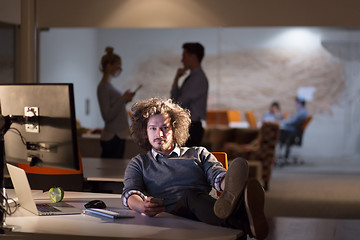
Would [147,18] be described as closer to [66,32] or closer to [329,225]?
[66,32]

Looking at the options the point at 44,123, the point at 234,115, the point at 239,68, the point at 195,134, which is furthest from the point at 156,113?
the point at 239,68

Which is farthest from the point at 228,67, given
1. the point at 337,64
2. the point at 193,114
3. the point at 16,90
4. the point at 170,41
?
the point at 16,90

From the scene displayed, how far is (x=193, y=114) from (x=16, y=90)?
11.8ft

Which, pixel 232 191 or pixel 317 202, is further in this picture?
pixel 317 202

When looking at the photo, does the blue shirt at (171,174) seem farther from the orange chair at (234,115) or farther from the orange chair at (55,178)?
the orange chair at (234,115)

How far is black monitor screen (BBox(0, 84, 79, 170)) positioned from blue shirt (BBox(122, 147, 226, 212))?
1.10ft

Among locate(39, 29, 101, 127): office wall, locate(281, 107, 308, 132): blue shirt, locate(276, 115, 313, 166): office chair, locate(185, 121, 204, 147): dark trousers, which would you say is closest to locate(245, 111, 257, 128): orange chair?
locate(281, 107, 308, 132): blue shirt

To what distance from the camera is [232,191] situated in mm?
2281

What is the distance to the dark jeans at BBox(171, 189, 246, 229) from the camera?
7.63 feet

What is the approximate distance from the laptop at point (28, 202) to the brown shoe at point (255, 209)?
0.75 m

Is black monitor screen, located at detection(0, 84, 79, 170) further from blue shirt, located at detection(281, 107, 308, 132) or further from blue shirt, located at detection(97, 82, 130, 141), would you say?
blue shirt, located at detection(281, 107, 308, 132)

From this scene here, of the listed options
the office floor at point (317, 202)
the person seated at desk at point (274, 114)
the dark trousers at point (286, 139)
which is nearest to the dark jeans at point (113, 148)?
the office floor at point (317, 202)

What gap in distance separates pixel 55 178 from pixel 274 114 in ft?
31.8

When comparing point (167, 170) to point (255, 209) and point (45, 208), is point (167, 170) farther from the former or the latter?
point (255, 209)
